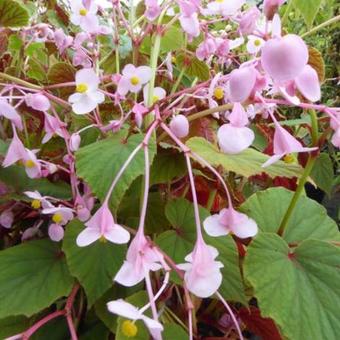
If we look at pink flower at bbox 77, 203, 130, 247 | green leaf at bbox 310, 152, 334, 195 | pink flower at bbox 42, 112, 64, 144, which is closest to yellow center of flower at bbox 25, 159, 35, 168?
pink flower at bbox 42, 112, 64, 144

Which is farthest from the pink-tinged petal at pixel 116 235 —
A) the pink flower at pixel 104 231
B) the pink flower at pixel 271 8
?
the pink flower at pixel 271 8

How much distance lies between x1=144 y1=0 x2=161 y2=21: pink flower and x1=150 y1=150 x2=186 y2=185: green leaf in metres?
0.16

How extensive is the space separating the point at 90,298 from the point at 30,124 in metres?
0.44

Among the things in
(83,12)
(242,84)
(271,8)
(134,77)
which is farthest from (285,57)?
(83,12)

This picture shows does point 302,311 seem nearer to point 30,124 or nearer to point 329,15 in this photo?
point 30,124

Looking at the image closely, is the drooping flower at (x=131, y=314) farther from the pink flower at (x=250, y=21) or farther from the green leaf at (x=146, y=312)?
the pink flower at (x=250, y=21)

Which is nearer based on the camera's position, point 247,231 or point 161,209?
point 247,231

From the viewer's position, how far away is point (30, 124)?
0.82 meters

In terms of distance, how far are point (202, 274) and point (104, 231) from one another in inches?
3.5

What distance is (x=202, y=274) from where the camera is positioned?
14.4 inches

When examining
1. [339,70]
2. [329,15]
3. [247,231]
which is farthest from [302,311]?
[339,70]

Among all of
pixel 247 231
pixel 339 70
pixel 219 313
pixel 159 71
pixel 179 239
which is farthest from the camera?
pixel 339 70

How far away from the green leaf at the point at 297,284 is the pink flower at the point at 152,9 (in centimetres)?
27

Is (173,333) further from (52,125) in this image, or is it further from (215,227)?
(52,125)
